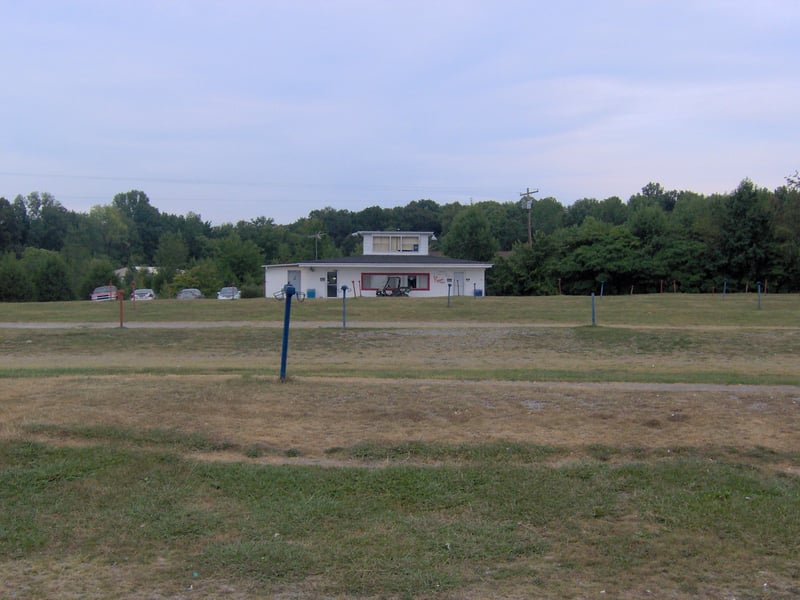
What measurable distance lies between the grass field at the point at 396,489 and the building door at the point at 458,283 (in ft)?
126

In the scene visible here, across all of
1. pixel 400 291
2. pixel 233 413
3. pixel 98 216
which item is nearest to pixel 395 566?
pixel 233 413

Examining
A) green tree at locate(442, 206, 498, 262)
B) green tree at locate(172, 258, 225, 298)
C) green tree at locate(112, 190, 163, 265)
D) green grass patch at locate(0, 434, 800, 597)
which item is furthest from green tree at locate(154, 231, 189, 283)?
green grass patch at locate(0, 434, 800, 597)

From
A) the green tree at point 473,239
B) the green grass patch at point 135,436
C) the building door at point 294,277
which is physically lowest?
the green grass patch at point 135,436

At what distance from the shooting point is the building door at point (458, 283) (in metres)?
49.2

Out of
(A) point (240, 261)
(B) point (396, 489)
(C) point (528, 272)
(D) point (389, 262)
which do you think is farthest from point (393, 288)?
(B) point (396, 489)

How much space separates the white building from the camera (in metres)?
47.6

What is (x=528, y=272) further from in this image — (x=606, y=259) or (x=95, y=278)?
(x=95, y=278)

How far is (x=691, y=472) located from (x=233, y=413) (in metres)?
4.42

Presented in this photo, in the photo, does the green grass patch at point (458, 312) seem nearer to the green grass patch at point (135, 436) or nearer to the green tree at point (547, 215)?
the green grass patch at point (135, 436)

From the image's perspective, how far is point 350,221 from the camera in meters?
131

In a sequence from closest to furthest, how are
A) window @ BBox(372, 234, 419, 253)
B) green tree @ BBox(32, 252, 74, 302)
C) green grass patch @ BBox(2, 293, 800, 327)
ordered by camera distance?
green grass patch @ BBox(2, 293, 800, 327)
window @ BBox(372, 234, 419, 253)
green tree @ BBox(32, 252, 74, 302)

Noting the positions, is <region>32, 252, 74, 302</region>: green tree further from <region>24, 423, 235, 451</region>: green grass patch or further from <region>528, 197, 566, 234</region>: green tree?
<region>528, 197, 566, 234</region>: green tree

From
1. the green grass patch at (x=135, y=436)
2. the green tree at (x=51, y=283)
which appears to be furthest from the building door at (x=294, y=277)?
the green grass patch at (x=135, y=436)

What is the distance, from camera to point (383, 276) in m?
48.5
